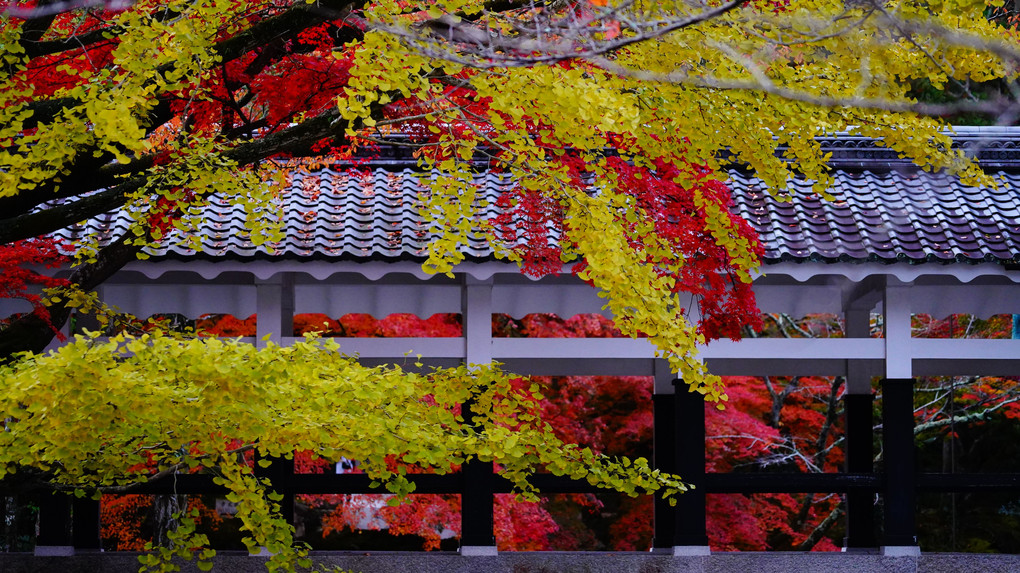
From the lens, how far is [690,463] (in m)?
7.87

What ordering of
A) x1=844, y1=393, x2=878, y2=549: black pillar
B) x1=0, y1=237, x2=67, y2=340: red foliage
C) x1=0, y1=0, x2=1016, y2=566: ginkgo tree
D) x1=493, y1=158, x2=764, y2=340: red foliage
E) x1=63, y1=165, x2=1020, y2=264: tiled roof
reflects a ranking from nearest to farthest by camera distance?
1. x1=0, y1=0, x2=1016, y2=566: ginkgo tree
2. x1=493, y1=158, x2=764, y2=340: red foliage
3. x1=0, y1=237, x2=67, y2=340: red foliage
4. x1=63, y1=165, x2=1020, y2=264: tiled roof
5. x1=844, y1=393, x2=878, y2=549: black pillar

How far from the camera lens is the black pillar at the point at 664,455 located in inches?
330

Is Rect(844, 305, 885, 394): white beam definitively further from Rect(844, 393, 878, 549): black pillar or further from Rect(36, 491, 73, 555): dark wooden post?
Rect(36, 491, 73, 555): dark wooden post

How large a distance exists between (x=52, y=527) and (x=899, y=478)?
6.90 meters

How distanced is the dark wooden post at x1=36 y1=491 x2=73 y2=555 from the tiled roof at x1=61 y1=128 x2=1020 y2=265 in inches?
87.4

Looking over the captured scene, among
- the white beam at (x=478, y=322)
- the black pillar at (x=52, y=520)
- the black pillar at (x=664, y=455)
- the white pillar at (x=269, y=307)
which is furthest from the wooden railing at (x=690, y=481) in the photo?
the white pillar at (x=269, y=307)

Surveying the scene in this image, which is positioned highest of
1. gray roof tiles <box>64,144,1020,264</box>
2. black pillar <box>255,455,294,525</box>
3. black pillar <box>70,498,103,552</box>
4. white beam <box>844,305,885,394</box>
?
gray roof tiles <box>64,144,1020,264</box>

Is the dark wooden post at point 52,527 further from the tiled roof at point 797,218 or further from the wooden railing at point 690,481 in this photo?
the tiled roof at point 797,218

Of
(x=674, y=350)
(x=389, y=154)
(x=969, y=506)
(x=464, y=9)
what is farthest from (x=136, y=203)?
(x=969, y=506)

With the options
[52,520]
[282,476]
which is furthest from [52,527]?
[282,476]

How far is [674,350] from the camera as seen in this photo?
445 centimetres

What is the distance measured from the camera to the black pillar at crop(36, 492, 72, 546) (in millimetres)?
7828

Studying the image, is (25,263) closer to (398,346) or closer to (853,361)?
(398,346)

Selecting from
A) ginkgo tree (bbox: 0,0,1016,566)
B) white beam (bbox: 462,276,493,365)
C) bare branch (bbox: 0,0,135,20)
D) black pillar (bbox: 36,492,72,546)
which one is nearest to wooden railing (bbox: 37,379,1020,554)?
black pillar (bbox: 36,492,72,546)
